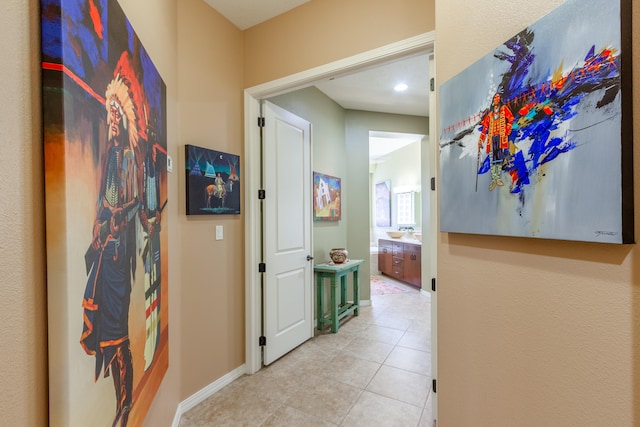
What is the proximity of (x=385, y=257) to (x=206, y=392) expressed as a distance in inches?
189

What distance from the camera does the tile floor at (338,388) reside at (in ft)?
6.32

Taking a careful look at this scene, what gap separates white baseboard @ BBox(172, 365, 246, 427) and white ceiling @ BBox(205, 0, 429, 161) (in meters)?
2.54

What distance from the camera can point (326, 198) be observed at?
376 centimetres

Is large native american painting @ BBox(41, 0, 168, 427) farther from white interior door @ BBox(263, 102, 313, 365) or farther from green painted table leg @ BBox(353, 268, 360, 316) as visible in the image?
green painted table leg @ BBox(353, 268, 360, 316)

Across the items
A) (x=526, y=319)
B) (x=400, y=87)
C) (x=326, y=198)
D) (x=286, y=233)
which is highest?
(x=400, y=87)

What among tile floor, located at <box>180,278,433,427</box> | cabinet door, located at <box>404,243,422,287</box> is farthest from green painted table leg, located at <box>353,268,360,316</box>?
cabinet door, located at <box>404,243,422,287</box>

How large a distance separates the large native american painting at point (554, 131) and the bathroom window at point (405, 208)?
5399 mm

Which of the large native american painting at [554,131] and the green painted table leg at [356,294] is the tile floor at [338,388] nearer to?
the green painted table leg at [356,294]

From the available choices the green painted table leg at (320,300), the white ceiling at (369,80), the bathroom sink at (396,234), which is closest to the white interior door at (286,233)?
the green painted table leg at (320,300)

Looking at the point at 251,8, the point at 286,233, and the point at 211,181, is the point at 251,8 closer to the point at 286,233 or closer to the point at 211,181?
the point at 211,181

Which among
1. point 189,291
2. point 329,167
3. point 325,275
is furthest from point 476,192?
point 329,167

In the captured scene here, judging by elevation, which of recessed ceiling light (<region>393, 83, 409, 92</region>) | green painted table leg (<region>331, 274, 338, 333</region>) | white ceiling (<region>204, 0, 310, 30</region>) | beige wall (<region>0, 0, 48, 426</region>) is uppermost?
white ceiling (<region>204, 0, 310, 30</region>)

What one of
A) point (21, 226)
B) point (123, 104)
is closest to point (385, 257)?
point (123, 104)

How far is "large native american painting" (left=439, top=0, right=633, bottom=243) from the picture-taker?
67 cm
